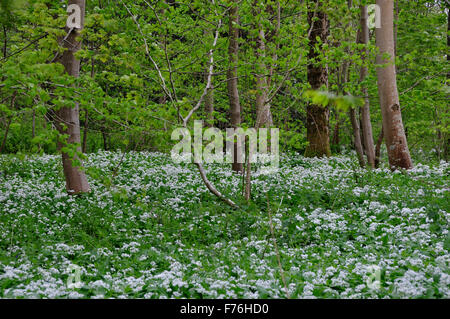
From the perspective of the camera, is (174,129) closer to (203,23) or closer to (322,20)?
(203,23)

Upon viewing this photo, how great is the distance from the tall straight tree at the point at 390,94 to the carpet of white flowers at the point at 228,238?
24.0 inches

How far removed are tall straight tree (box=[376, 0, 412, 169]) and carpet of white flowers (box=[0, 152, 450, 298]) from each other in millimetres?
609

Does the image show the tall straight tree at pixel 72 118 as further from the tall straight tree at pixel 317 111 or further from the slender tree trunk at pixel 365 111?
the tall straight tree at pixel 317 111

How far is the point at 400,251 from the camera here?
18.3 feet


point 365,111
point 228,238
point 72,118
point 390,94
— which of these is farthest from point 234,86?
point 228,238

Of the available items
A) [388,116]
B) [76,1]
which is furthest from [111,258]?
[388,116]

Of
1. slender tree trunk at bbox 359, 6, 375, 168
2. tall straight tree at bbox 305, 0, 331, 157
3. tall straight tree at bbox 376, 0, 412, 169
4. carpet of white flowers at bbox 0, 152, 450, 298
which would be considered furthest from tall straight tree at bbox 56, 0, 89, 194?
tall straight tree at bbox 305, 0, 331, 157

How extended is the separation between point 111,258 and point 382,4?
337 inches

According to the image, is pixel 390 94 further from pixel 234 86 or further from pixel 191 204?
pixel 191 204

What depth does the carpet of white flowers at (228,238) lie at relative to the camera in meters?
4.68

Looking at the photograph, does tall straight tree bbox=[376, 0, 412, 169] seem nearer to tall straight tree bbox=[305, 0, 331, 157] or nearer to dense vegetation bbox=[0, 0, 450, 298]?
dense vegetation bbox=[0, 0, 450, 298]

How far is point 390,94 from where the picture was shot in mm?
9961

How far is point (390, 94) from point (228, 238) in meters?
5.70

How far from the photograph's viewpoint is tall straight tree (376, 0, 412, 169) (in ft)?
32.6
